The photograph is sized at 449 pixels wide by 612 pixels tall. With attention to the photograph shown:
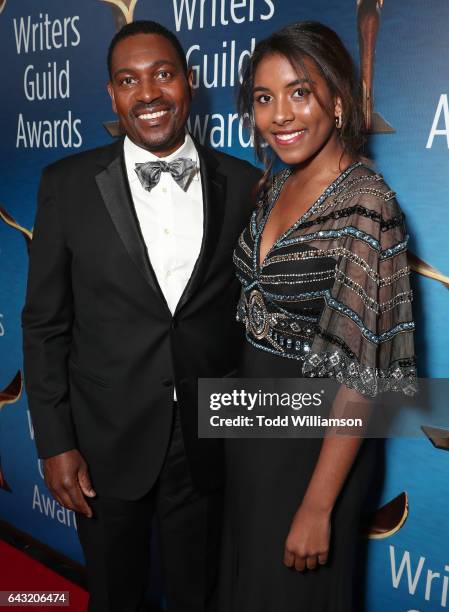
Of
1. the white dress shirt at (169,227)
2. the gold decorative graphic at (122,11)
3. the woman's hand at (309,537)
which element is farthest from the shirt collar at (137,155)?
the woman's hand at (309,537)

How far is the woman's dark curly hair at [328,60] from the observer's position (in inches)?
53.9

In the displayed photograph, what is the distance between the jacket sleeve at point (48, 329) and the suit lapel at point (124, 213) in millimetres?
142

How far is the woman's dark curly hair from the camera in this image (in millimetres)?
1370

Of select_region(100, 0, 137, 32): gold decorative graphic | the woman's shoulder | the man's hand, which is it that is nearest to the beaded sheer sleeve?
the woman's shoulder

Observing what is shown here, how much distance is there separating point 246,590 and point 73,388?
69 cm

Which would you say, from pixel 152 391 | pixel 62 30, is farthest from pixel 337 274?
pixel 62 30

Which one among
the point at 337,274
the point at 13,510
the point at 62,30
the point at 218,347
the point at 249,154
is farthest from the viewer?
the point at 13,510

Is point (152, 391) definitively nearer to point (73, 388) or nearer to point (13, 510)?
point (73, 388)

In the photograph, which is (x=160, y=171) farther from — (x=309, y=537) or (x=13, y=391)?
(x=13, y=391)

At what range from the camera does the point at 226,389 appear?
5.55ft

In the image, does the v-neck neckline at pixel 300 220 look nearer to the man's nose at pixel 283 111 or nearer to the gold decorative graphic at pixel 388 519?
the man's nose at pixel 283 111


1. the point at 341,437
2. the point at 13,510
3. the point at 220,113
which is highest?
the point at 220,113

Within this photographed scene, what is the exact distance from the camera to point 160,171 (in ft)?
5.30

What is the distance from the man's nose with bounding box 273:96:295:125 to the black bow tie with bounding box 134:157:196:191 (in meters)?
0.33
